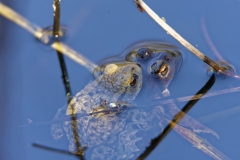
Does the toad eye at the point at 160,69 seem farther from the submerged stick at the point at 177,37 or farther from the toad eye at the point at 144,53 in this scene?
the submerged stick at the point at 177,37

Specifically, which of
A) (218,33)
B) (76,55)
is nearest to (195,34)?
(218,33)

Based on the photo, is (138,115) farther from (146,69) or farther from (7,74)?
(7,74)

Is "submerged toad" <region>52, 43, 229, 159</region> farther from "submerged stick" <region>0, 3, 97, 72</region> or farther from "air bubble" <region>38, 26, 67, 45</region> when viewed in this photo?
"air bubble" <region>38, 26, 67, 45</region>

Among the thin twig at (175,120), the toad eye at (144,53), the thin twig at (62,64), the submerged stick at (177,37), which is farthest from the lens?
the toad eye at (144,53)

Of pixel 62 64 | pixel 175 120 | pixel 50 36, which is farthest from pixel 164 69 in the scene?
pixel 50 36

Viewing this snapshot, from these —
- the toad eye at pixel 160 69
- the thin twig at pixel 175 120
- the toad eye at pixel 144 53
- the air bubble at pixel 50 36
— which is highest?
the air bubble at pixel 50 36

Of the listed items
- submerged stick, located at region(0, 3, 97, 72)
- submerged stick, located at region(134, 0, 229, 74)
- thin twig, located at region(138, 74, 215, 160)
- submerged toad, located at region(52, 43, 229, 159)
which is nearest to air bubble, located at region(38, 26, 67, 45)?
submerged stick, located at region(0, 3, 97, 72)

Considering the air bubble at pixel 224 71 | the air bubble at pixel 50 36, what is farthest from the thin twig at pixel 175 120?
the air bubble at pixel 50 36

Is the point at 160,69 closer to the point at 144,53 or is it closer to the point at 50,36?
the point at 144,53
